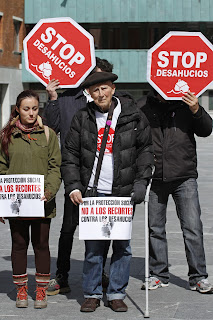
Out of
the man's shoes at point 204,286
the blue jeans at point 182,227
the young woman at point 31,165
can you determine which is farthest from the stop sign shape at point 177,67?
the man's shoes at point 204,286

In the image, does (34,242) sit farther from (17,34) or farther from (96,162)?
(17,34)

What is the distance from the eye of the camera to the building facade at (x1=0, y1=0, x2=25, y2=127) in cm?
4174

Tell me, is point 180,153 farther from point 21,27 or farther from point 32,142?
point 21,27

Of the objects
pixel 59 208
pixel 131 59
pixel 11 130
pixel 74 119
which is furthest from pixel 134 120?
pixel 131 59

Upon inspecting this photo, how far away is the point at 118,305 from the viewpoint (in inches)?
270

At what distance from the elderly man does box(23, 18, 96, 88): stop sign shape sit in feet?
1.76

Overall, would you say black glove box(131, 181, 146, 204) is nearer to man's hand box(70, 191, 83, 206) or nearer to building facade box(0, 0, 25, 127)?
man's hand box(70, 191, 83, 206)

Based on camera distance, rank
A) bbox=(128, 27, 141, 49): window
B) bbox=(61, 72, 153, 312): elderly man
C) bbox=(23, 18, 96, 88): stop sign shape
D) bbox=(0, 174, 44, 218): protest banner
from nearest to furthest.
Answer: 1. bbox=(61, 72, 153, 312): elderly man
2. bbox=(0, 174, 44, 218): protest banner
3. bbox=(23, 18, 96, 88): stop sign shape
4. bbox=(128, 27, 141, 49): window

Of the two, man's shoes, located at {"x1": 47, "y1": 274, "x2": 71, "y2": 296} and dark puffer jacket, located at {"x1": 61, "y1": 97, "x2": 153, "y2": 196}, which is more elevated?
dark puffer jacket, located at {"x1": 61, "y1": 97, "x2": 153, "y2": 196}

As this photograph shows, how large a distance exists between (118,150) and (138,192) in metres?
0.38

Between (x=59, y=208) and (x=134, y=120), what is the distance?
739cm

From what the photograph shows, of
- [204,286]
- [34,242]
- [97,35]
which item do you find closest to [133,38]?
[97,35]

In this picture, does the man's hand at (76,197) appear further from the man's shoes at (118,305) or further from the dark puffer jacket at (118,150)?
the man's shoes at (118,305)

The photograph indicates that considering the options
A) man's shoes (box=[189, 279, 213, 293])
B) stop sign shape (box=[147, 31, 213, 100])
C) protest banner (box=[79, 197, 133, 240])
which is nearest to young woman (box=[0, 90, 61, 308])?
protest banner (box=[79, 197, 133, 240])
